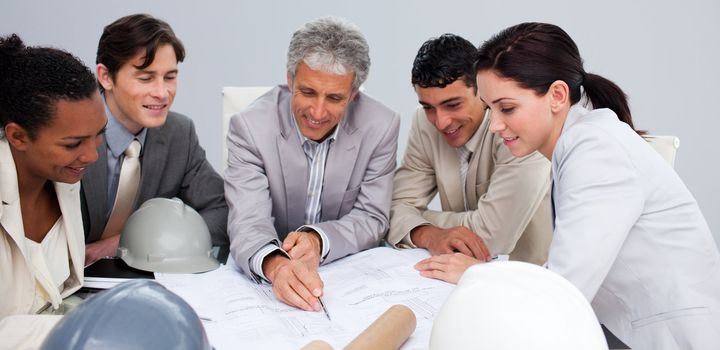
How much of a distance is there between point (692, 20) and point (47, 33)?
179 inches

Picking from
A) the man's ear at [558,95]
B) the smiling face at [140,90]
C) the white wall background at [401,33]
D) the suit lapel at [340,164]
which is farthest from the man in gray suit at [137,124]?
the white wall background at [401,33]

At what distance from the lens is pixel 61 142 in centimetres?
178

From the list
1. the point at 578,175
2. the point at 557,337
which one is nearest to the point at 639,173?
the point at 578,175

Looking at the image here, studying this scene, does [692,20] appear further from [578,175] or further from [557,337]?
[557,337]

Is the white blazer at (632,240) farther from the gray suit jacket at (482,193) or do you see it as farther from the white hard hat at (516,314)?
the gray suit jacket at (482,193)

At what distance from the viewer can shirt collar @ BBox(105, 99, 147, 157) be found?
8.33 feet

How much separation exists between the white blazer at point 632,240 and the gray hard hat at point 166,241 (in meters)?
1.04

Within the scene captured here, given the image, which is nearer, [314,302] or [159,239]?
[314,302]

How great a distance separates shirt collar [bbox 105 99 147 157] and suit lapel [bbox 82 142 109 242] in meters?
0.04

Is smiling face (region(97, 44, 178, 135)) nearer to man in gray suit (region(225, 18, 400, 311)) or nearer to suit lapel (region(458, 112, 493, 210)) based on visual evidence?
man in gray suit (region(225, 18, 400, 311))

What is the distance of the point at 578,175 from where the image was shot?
1.66 metres

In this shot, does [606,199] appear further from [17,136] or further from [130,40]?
[130,40]

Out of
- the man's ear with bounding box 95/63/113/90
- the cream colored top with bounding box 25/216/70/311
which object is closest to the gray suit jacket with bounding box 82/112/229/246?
the man's ear with bounding box 95/63/113/90

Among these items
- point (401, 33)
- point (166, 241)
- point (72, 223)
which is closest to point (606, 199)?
point (166, 241)
